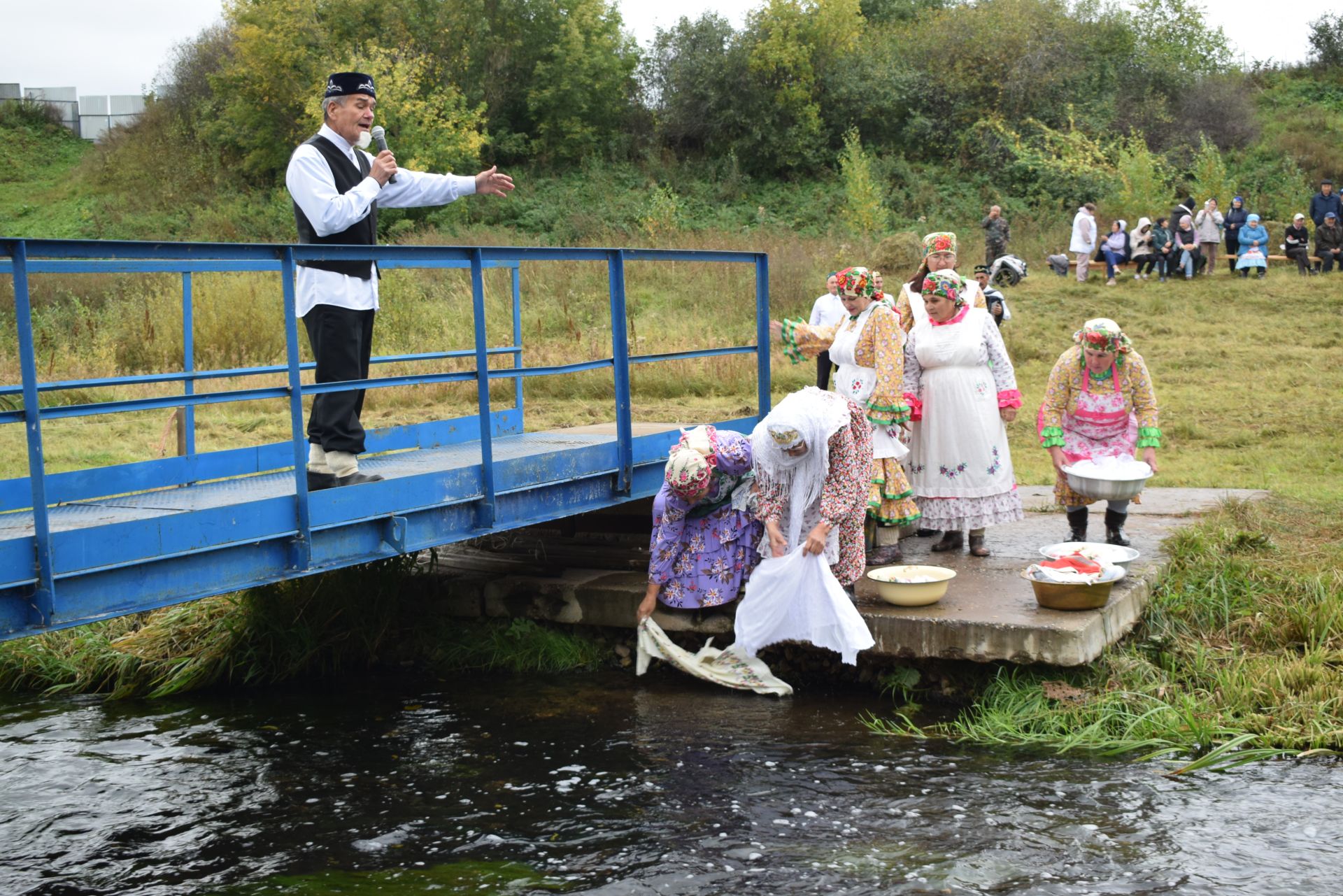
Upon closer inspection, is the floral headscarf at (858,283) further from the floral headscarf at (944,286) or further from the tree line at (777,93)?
the tree line at (777,93)

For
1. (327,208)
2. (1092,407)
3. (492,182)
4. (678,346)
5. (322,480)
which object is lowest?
(322,480)

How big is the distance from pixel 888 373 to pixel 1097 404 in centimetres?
135

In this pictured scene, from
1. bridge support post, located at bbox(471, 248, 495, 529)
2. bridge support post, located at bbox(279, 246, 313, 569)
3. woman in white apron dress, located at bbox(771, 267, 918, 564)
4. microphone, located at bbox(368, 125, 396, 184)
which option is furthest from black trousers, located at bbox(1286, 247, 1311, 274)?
bridge support post, located at bbox(279, 246, 313, 569)

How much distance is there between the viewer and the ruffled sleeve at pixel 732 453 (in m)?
6.90

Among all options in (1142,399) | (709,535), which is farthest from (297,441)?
(1142,399)

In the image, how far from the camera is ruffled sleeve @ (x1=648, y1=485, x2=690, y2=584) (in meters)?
6.95

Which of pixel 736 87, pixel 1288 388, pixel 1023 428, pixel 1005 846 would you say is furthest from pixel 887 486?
pixel 736 87

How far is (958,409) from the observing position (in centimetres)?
750

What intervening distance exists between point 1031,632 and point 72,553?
14.6 feet

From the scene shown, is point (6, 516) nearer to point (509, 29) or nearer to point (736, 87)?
point (736, 87)

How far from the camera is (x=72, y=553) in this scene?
4668 mm

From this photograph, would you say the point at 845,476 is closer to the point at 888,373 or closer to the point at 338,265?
the point at 888,373

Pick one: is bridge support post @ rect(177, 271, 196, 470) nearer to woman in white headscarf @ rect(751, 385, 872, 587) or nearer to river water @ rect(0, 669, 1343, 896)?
river water @ rect(0, 669, 1343, 896)

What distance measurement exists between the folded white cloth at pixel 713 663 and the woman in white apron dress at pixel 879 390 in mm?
1099
